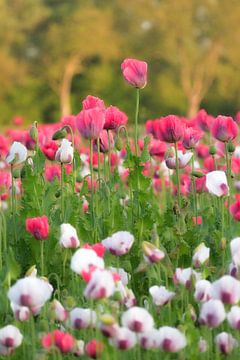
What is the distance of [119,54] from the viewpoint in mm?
50312

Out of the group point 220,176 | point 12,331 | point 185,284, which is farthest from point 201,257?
point 12,331

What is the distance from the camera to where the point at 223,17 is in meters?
47.7

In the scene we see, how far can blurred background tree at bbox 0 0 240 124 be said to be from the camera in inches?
1893

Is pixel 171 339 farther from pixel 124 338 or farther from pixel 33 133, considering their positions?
pixel 33 133

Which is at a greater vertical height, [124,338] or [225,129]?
[225,129]

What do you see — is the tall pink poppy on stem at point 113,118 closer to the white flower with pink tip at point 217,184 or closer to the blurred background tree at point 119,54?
the white flower with pink tip at point 217,184

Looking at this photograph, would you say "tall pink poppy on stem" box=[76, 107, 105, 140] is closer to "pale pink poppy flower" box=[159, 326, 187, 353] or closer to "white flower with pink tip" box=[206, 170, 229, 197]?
"white flower with pink tip" box=[206, 170, 229, 197]

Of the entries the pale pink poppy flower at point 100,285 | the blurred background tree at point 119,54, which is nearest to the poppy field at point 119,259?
the pale pink poppy flower at point 100,285

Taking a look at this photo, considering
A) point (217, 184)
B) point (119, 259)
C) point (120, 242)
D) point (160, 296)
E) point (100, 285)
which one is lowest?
point (100, 285)

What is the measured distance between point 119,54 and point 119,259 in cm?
4715

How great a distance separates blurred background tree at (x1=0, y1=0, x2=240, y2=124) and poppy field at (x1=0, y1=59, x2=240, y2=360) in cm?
4323

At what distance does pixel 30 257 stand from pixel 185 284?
110cm

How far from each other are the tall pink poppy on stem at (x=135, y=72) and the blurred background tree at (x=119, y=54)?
43.4 meters

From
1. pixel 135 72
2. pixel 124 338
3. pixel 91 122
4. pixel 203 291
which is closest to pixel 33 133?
pixel 135 72
